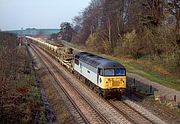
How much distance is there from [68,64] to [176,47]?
14950mm

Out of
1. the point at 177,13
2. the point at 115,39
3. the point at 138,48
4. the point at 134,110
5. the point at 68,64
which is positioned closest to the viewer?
the point at 134,110

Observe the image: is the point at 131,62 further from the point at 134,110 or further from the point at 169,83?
the point at 134,110

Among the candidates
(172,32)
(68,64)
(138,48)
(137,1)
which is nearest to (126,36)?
(138,48)

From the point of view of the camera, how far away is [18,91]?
25391 millimetres

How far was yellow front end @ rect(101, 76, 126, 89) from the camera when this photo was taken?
24125 mm

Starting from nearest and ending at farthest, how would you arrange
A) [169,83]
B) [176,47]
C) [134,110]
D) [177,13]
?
[134,110], [169,83], [176,47], [177,13]

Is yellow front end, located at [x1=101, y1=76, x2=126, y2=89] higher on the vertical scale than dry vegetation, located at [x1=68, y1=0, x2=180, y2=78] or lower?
lower

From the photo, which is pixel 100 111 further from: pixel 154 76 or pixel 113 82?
pixel 154 76

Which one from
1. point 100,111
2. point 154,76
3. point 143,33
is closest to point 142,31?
point 143,33

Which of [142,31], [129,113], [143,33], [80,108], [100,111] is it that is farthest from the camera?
[142,31]

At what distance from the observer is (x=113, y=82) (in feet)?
79.8

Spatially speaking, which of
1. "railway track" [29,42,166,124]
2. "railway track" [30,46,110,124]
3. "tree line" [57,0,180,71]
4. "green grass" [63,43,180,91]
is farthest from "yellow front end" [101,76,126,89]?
"tree line" [57,0,180,71]

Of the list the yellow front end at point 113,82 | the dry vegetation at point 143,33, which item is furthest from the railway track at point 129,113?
the dry vegetation at point 143,33

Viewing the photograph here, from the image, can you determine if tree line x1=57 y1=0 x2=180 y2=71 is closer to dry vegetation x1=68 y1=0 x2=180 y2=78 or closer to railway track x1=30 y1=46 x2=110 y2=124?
dry vegetation x1=68 y1=0 x2=180 y2=78
